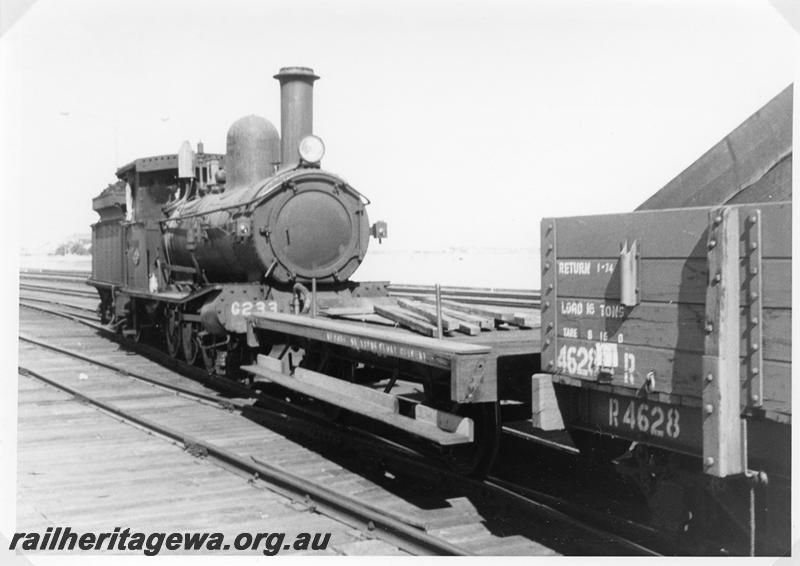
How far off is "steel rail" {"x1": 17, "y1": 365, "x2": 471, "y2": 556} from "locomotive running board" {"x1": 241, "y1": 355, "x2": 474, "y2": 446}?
633 millimetres

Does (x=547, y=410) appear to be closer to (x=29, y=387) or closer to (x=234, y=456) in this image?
(x=234, y=456)

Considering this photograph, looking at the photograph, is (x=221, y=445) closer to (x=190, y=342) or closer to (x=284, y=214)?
(x=284, y=214)

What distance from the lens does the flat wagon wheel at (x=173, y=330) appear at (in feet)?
43.6

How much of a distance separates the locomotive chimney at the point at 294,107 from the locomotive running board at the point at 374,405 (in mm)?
3742

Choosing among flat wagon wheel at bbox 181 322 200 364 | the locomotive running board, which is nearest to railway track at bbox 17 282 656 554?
the locomotive running board

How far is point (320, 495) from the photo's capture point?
615 cm

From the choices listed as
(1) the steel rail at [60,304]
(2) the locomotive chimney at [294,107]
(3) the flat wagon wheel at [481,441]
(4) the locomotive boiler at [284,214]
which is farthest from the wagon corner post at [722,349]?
(1) the steel rail at [60,304]

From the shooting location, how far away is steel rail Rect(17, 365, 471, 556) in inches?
205

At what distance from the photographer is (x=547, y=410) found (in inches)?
197

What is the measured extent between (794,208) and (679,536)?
222 cm

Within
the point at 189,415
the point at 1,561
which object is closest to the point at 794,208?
the point at 1,561

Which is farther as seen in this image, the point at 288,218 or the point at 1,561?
the point at 288,218

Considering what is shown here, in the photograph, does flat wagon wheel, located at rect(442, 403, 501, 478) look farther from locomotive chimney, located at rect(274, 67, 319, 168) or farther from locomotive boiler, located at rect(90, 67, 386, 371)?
locomotive chimney, located at rect(274, 67, 319, 168)

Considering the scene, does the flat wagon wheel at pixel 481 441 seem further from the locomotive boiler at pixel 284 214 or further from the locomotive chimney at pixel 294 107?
the locomotive chimney at pixel 294 107
